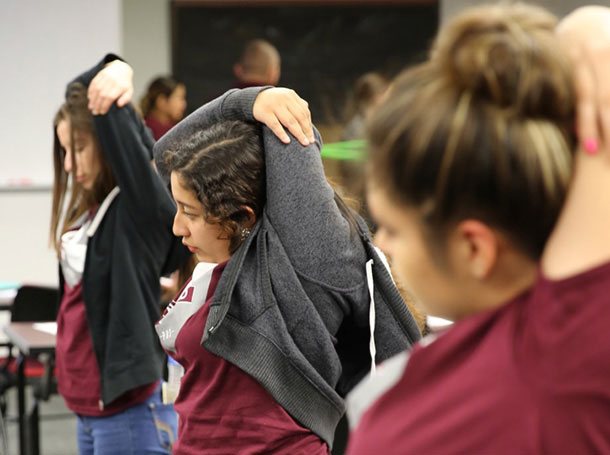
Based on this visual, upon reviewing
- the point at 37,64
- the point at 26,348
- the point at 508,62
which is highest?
the point at 508,62

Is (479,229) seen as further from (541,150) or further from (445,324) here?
(445,324)

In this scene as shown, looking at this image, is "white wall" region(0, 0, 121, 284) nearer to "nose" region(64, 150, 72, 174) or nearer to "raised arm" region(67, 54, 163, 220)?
"nose" region(64, 150, 72, 174)

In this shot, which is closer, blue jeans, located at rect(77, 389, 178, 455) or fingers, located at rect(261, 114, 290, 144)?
fingers, located at rect(261, 114, 290, 144)

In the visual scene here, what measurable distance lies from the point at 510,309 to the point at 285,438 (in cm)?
83

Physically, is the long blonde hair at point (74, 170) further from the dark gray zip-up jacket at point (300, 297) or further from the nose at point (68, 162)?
the dark gray zip-up jacket at point (300, 297)

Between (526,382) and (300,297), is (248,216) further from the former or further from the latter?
(526,382)

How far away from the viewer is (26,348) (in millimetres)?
2844

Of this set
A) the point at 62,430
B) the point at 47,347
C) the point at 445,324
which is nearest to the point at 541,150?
the point at 445,324

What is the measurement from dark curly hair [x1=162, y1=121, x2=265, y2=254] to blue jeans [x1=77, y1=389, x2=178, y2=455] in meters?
0.92

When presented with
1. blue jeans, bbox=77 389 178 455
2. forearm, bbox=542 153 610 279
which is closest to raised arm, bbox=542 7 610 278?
forearm, bbox=542 153 610 279

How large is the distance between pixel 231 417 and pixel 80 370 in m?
1.02

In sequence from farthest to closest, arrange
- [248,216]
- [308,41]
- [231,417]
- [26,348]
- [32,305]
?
[308,41], [32,305], [26,348], [248,216], [231,417]

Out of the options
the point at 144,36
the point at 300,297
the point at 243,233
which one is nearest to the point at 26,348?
the point at 243,233

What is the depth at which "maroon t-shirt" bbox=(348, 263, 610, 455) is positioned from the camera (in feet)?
2.18
